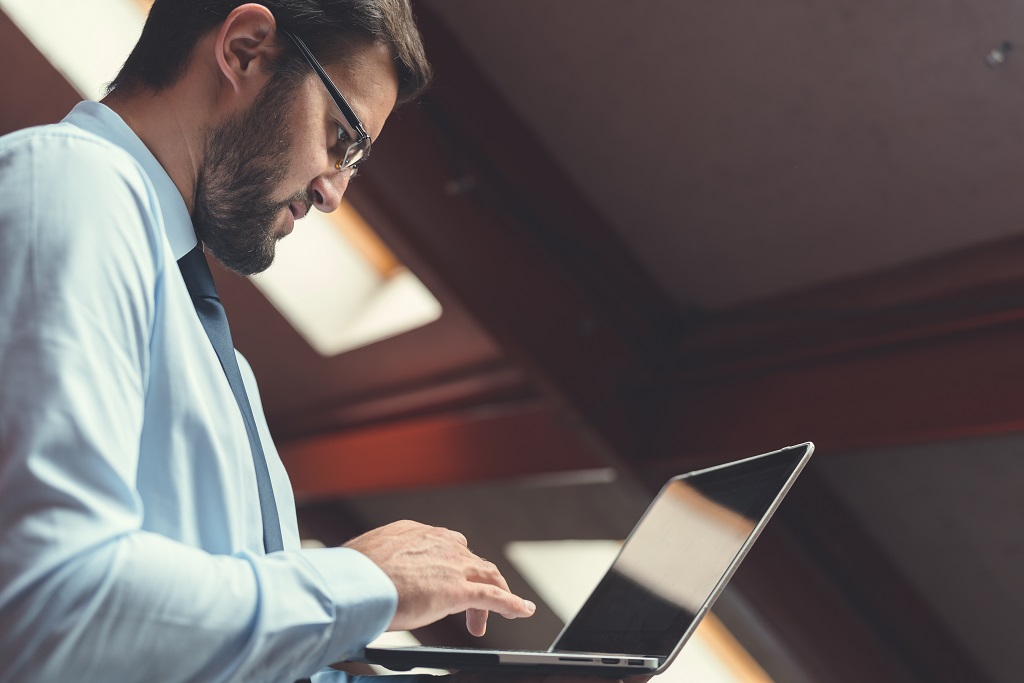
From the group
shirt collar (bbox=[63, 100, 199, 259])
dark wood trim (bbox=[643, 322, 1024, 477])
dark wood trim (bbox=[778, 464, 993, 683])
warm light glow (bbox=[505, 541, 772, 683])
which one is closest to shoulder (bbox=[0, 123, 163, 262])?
shirt collar (bbox=[63, 100, 199, 259])

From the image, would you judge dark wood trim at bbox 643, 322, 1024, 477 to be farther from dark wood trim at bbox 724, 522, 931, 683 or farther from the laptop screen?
the laptop screen

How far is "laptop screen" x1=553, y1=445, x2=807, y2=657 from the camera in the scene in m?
1.11

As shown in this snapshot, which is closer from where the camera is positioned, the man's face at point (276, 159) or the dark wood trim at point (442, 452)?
the man's face at point (276, 159)

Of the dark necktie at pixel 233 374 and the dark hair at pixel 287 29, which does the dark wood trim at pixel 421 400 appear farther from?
the dark necktie at pixel 233 374

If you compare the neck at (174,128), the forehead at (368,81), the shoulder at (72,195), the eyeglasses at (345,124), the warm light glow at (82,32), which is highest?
the warm light glow at (82,32)

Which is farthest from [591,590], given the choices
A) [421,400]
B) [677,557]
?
[677,557]

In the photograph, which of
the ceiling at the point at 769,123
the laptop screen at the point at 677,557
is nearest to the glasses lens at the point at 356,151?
the laptop screen at the point at 677,557

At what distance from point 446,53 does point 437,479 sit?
67.8 inches

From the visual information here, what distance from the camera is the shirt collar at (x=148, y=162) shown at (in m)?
1.03

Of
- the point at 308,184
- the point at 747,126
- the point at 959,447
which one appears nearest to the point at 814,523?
the point at 959,447

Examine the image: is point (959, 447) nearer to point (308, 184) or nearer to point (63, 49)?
point (308, 184)

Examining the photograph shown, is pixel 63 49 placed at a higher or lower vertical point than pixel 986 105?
lower

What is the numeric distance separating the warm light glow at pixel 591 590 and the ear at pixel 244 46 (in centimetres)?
295

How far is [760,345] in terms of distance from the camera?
2828 mm
